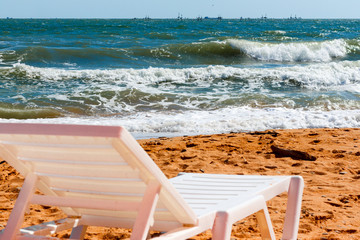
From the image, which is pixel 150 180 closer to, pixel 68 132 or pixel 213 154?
pixel 68 132

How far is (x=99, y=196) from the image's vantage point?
86.4 inches

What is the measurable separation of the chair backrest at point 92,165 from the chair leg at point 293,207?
858 mm

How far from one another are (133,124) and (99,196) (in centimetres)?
572

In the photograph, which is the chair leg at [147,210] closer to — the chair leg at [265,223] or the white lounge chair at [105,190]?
the white lounge chair at [105,190]

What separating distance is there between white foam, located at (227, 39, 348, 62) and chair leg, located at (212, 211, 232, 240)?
759 inches

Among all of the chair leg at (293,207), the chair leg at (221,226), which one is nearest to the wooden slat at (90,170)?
the chair leg at (221,226)

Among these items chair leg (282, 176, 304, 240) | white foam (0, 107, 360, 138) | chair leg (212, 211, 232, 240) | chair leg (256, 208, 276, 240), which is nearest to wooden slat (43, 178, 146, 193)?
chair leg (212, 211, 232, 240)

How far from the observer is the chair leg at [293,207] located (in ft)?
9.11

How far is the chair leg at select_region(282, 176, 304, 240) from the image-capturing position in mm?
2777

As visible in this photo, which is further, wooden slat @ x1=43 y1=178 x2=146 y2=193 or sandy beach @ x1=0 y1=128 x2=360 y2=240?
sandy beach @ x1=0 y1=128 x2=360 y2=240

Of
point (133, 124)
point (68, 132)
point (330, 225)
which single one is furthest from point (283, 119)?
point (68, 132)

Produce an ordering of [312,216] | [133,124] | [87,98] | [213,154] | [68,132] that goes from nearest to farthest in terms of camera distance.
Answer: [68,132], [312,216], [213,154], [133,124], [87,98]

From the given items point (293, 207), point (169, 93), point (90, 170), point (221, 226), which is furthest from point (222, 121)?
point (90, 170)

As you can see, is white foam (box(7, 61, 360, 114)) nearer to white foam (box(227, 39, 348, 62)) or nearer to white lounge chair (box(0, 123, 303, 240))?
white foam (box(227, 39, 348, 62))
